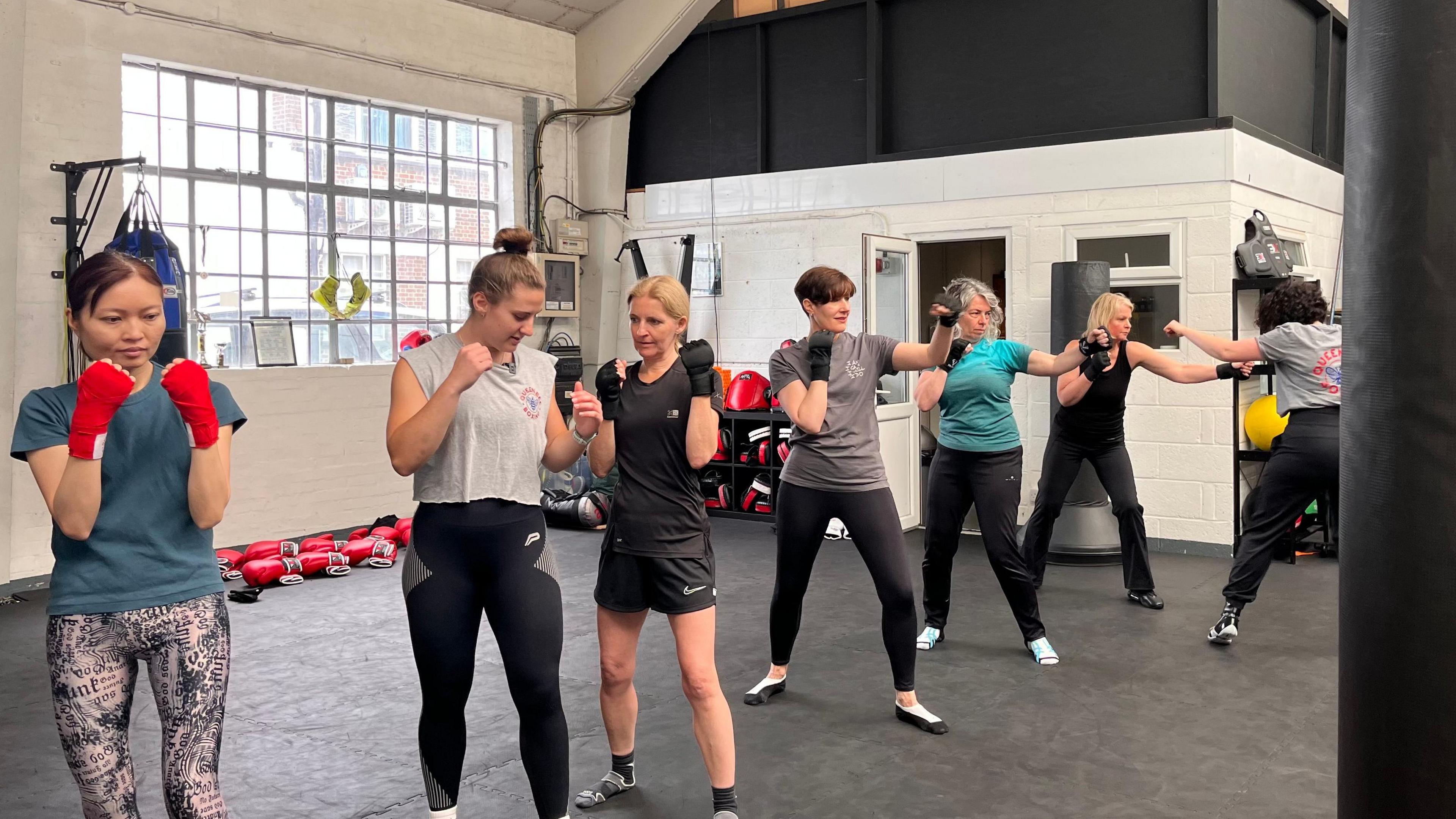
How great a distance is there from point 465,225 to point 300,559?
3.57 m

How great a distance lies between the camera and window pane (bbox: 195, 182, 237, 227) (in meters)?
7.66

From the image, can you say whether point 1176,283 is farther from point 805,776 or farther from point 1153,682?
point 805,776

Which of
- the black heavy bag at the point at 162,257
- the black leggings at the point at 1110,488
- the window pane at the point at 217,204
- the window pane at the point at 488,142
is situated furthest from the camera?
the window pane at the point at 488,142

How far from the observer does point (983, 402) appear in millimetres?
4820

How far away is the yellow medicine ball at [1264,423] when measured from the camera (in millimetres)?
6805

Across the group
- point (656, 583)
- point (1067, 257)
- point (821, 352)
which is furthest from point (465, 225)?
point (656, 583)

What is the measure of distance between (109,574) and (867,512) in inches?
95.1

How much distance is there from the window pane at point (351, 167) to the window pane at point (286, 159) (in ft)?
0.87

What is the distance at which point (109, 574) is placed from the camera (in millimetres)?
2172

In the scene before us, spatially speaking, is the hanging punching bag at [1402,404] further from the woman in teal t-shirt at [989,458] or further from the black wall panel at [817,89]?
the black wall panel at [817,89]

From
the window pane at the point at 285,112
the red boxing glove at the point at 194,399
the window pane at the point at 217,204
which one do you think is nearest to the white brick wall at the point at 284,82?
the window pane at the point at 285,112

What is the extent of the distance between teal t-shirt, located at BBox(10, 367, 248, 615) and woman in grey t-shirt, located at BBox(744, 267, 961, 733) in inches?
81.6

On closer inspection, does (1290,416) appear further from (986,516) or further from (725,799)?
(725,799)

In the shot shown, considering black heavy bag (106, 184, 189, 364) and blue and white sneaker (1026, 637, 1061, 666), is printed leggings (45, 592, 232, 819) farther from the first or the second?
black heavy bag (106, 184, 189, 364)
